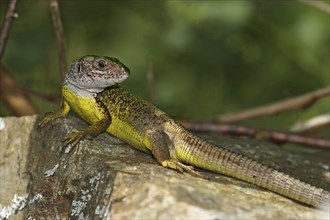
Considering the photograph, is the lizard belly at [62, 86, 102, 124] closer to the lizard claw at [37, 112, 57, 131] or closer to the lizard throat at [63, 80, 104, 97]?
the lizard throat at [63, 80, 104, 97]

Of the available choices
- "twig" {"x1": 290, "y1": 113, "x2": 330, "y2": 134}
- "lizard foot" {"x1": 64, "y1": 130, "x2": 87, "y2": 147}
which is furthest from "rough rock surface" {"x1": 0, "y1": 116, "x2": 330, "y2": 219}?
"twig" {"x1": 290, "y1": 113, "x2": 330, "y2": 134}

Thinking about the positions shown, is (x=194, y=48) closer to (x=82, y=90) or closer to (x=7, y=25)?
(x=7, y=25)

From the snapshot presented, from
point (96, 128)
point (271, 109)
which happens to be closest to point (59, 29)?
point (96, 128)

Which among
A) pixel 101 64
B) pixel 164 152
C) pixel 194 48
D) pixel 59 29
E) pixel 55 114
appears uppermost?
pixel 101 64

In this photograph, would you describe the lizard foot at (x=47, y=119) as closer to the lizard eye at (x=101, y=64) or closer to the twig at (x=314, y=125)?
the lizard eye at (x=101, y=64)

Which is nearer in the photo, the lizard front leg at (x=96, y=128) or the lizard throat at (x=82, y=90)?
the lizard front leg at (x=96, y=128)

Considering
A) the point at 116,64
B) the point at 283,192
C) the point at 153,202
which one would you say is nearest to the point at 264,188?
the point at 283,192

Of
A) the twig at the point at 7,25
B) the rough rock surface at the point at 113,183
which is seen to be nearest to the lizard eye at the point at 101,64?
the rough rock surface at the point at 113,183
